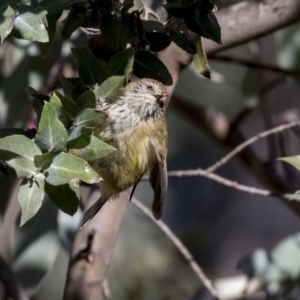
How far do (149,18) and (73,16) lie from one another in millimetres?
240

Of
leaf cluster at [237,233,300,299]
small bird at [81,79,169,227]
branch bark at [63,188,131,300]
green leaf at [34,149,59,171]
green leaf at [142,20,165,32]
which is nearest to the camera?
green leaf at [34,149,59,171]

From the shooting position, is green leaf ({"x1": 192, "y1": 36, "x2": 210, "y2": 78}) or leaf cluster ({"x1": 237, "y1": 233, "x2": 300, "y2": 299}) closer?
green leaf ({"x1": 192, "y1": 36, "x2": 210, "y2": 78})

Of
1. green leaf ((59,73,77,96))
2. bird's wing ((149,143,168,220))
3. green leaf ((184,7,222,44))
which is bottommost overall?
bird's wing ((149,143,168,220))

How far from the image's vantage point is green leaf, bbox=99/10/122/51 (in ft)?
3.62

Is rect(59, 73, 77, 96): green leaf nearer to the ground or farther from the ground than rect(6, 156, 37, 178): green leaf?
nearer to the ground

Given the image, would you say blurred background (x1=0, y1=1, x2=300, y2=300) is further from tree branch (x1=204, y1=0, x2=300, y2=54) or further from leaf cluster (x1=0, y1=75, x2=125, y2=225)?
leaf cluster (x1=0, y1=75, x2=125, y2=225)

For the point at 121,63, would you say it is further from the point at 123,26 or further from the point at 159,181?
the point at 159,181

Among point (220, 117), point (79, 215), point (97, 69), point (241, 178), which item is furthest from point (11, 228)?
point (241, 178)

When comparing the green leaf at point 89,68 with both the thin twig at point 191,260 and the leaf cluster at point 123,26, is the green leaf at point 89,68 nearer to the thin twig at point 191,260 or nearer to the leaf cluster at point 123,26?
the leaf cluster at point 123,26

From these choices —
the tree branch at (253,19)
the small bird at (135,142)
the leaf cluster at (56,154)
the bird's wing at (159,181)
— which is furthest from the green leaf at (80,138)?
the tree branch at (253,19)

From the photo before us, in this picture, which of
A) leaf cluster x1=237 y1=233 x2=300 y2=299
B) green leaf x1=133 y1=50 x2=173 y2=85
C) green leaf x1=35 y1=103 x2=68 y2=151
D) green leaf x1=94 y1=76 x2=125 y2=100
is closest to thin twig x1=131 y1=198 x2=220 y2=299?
leaf cluster x1=237 y1=233 x2=300 y2=299

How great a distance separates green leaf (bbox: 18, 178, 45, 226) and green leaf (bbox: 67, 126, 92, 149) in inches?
2.4

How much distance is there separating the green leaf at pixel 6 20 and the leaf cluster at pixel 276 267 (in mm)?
1207

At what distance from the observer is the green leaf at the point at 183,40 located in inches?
45.5
